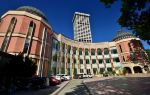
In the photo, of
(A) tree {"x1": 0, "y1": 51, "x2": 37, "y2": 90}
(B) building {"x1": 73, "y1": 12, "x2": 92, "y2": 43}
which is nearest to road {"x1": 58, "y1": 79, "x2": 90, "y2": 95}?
(A) tree {"x1": 0, "y1": 51, "x2": 37, "y2": 90}

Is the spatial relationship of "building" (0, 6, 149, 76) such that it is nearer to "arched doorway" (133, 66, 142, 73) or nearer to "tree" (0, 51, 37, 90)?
"arched doorway" (133, 66, 142, 73)

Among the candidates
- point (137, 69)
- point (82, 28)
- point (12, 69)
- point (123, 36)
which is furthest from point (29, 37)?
point (82, 28)

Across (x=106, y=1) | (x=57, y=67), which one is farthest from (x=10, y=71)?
(x=57, y=67)

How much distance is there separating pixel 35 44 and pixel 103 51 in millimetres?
35077

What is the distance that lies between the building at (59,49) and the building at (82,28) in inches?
2415

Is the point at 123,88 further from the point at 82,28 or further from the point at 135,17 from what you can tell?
the point at 82,28

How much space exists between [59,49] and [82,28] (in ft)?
270

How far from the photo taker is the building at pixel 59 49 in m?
29.7

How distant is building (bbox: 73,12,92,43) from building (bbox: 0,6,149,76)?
6135 cm

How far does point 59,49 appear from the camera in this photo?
1793 inches

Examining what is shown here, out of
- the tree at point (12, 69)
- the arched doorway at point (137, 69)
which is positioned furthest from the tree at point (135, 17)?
the arched doorway at point (137, 69)

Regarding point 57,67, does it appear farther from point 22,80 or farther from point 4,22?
point 22,80

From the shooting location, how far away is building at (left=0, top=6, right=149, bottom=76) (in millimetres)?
29731

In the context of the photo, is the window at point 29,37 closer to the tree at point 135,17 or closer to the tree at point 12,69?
the tree at point 12,69
